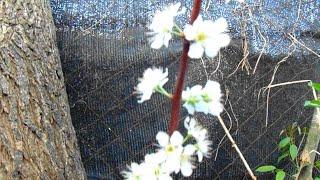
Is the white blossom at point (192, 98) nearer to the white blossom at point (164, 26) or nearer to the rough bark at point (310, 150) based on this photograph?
the white blossom at point (164, 26)

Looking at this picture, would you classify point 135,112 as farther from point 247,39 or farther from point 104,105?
point 247,39

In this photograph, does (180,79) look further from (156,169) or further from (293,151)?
(293,151)

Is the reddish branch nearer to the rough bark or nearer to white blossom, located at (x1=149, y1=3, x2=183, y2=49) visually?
white blossom, located at (x1=149, y1=3, x2=183, y2=49)

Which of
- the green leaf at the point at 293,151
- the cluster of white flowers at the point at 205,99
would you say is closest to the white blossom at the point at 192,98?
the cluster of white flowers at the point at 205,99

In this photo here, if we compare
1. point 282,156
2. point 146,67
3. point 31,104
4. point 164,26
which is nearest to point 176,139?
point 164,26

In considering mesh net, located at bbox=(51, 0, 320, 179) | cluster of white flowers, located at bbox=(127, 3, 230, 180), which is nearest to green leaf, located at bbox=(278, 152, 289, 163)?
mesh net, located at bbox=(51, 0, 320, 179)
